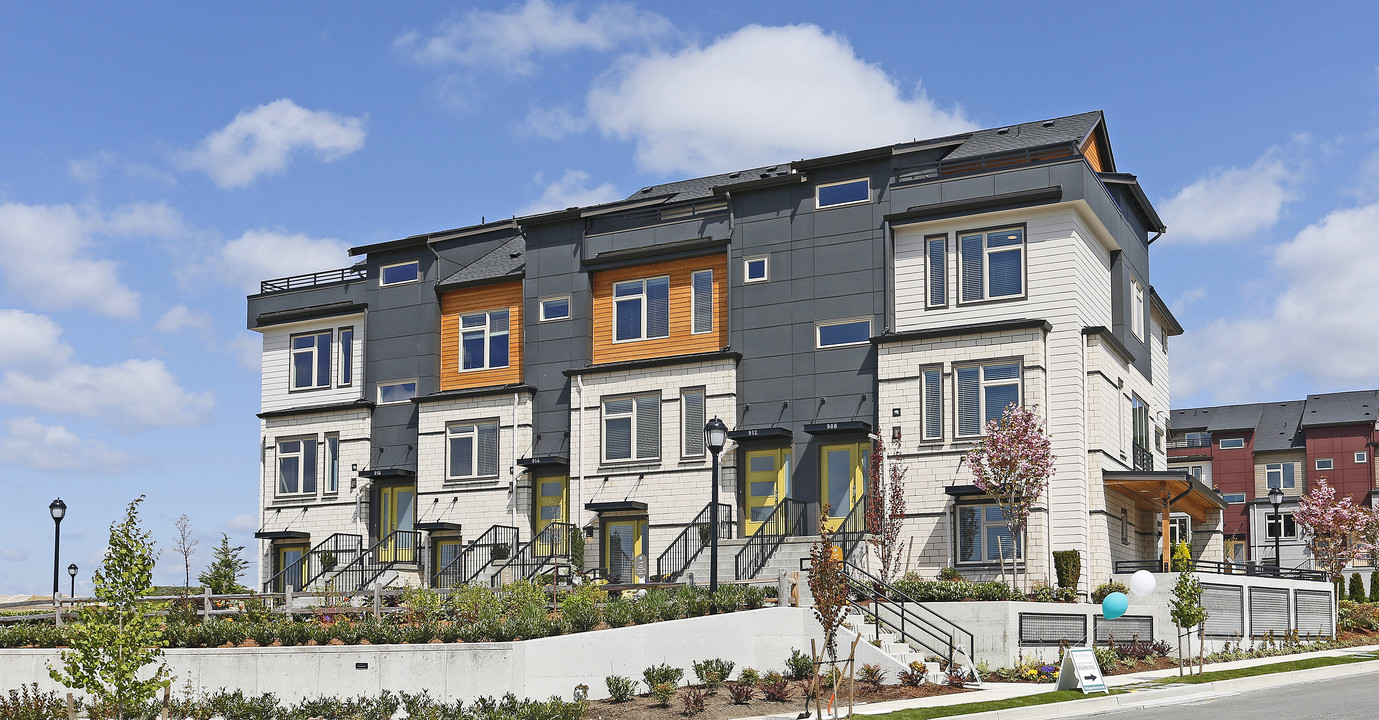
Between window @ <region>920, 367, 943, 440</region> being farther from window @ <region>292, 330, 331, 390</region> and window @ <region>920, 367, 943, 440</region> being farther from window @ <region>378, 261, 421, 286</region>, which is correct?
window @ <region>292, 330, 331, 390</region>

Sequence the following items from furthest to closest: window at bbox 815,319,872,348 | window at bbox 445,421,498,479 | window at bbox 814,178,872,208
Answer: window at bbox 445,421,498,479
window at bbox 814,178,872,208
window at bbox 815,319,872,348

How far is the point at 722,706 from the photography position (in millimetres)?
21734

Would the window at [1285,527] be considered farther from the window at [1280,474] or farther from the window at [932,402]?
the window at [932,402]

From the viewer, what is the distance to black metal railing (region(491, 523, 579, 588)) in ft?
119

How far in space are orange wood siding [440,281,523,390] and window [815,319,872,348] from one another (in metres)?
9.80

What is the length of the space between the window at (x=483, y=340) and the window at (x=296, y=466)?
20.7ft

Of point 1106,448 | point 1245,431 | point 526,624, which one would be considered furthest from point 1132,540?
point 1245,431

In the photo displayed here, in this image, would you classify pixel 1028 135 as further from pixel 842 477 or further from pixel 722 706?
pixel 722 706

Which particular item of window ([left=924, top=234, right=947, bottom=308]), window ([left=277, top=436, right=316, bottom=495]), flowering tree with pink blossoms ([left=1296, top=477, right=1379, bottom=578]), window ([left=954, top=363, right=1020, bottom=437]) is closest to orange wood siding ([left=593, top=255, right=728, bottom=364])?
window ([left=924, top=234, right=947, bottom=308])

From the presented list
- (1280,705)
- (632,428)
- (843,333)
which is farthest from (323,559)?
(1280,705)

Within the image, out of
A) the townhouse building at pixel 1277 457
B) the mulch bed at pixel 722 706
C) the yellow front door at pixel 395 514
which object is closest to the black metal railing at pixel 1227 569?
the mulch bed at pixel 722 706

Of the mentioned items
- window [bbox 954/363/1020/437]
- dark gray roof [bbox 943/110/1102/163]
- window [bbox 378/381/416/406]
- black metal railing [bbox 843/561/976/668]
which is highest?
dark gray roof [bbox 943/110/1102/163]

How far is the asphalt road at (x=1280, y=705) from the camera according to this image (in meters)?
18.6

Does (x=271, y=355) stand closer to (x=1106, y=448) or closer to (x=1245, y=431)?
(x=1106, y=448)
